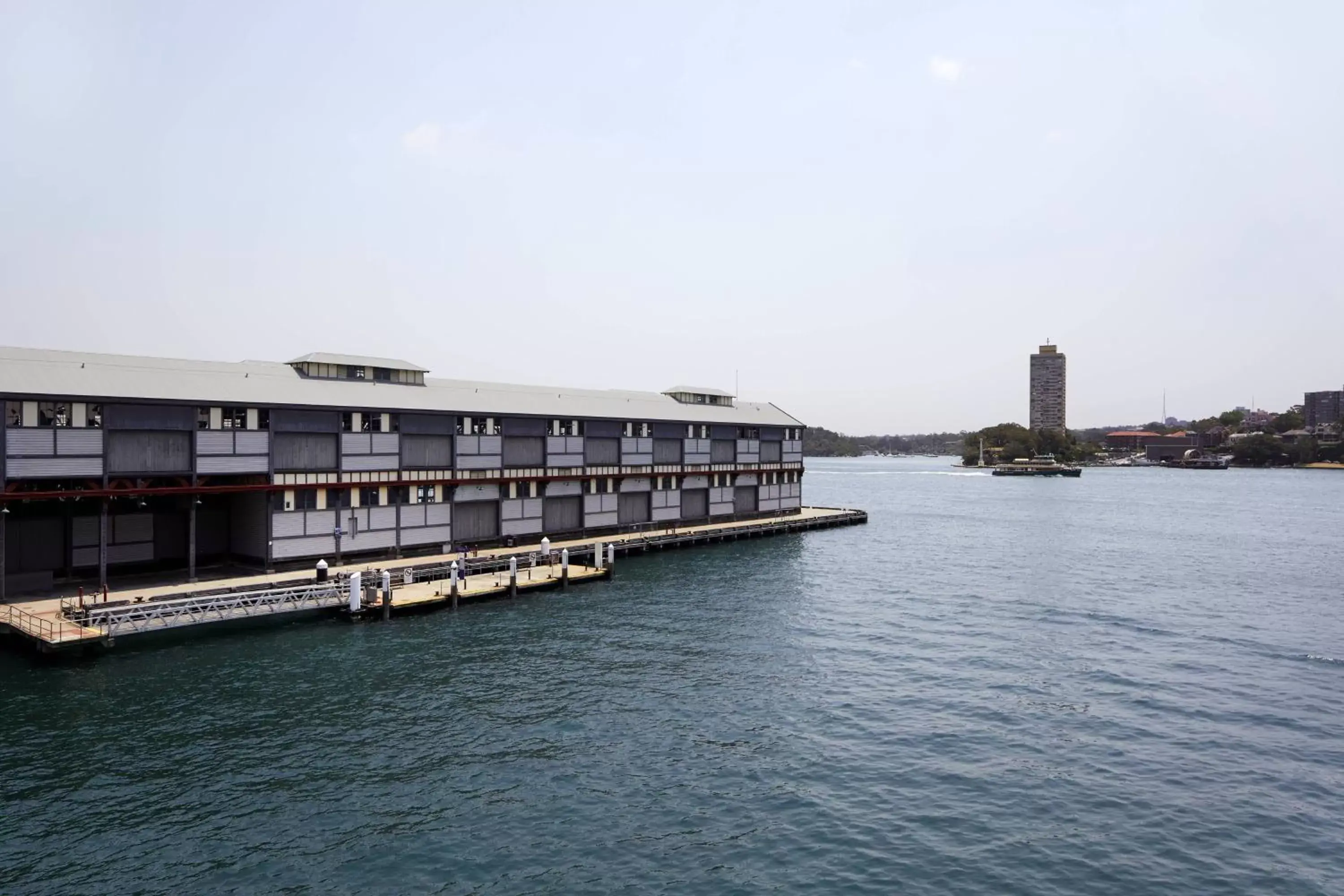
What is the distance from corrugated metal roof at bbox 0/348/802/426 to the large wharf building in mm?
163

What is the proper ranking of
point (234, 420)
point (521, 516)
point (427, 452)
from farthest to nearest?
point (521, 516)
point (427, 452)
point (234, 420)

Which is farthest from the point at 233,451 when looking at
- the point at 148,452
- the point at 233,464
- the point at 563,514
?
the point at 563,514

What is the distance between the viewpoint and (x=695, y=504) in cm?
8888

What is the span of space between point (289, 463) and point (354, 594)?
12480 millimetres

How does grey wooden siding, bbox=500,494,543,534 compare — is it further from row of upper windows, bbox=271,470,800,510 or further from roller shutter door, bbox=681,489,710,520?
roller shutter door, bbox=681,489,710,520

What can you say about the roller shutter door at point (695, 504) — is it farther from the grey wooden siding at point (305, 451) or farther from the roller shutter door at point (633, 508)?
the grey wooden siding at point (305, 451)

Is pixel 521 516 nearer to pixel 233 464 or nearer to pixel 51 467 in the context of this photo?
pixel 233 464

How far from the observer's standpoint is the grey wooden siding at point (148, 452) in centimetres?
4781

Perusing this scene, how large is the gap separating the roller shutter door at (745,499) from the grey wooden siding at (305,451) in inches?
1889

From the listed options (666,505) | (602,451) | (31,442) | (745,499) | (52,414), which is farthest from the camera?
(745,499)

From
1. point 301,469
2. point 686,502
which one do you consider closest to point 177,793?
point 301,469

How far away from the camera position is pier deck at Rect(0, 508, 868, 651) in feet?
133

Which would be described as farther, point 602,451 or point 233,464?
point 602,451

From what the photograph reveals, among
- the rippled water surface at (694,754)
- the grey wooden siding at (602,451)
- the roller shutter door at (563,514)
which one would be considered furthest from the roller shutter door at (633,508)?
the rippled water surface at (694,754)
